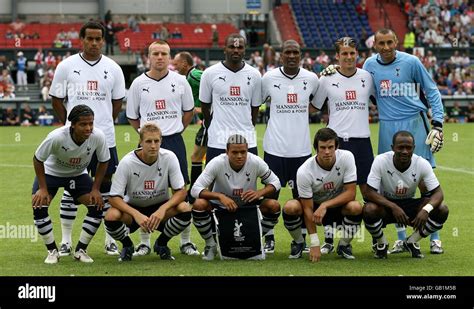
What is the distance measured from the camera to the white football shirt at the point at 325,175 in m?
10.5

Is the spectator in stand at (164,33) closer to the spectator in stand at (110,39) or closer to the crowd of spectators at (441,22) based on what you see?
the spectator in stand at (110,39)

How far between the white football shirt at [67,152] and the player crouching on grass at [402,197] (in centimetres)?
284

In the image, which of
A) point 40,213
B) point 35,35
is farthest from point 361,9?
Result: point 40,213

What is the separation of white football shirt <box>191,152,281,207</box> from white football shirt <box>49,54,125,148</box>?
4.18 ft

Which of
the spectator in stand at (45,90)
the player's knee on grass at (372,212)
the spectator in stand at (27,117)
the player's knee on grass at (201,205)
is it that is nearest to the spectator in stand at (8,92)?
the spectator in stand at (27,117)

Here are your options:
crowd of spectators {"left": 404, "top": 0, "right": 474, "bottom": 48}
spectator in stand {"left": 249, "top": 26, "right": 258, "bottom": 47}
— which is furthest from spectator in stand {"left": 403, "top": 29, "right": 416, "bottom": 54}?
spectator in stand {"left": 249, "top": 26, "right": 258, "bottom": 47}

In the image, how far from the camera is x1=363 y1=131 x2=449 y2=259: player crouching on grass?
1036 centimetres

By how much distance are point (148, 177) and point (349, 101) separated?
2448mm

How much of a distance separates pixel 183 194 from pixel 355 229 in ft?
6.04

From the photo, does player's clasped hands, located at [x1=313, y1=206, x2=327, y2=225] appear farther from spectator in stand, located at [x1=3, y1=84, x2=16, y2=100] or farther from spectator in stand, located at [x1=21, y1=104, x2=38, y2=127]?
spectator in stand, located at [x1=3, y1=84, x2=16, y2=100]

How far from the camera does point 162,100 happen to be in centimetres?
1136
